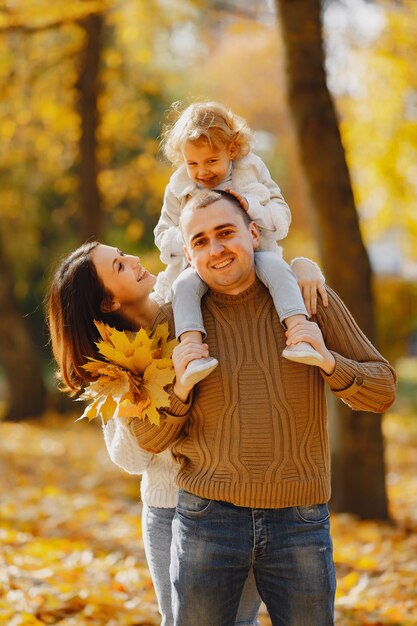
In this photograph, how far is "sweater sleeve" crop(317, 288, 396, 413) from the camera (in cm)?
242

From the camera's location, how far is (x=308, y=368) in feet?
8.09

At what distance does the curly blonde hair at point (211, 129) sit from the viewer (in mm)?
2965

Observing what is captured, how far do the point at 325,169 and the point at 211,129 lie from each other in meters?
3.12

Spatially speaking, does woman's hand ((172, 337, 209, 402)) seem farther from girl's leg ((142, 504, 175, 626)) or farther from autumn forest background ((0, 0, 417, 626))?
autumn forest background ((0, 0, 417, 626))

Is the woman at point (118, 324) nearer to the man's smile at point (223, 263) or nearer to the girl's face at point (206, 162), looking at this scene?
the man's smile at point (223, 263)

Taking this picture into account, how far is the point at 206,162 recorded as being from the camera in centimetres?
Result: 298

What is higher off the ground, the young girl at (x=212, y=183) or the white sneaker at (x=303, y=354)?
the young girl at (x=212, y=183)

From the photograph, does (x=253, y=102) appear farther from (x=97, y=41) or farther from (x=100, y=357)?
(x=100, y=357)

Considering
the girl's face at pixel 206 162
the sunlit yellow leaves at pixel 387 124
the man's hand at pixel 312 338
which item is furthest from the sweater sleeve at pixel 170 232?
the sunlit yellow leaves at pixel 387 124

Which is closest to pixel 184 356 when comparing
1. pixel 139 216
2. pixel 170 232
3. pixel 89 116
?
pixel 170 232

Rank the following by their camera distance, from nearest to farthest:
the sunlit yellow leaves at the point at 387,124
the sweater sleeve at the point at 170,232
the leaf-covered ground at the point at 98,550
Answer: the sweater sleeve at the point at 170,232 → the leaf-covered ground at the point at 98,550 → the sunlit yellow leaves at the point at 387,124

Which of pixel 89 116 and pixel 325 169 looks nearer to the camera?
pixel 325 169

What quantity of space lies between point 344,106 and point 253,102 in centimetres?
783

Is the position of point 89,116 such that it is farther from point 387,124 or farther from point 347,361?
point 347,361
